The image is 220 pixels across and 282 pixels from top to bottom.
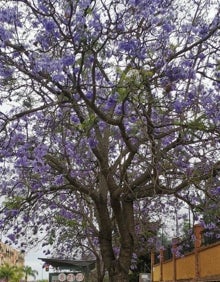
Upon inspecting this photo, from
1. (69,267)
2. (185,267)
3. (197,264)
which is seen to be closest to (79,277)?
(69,267)

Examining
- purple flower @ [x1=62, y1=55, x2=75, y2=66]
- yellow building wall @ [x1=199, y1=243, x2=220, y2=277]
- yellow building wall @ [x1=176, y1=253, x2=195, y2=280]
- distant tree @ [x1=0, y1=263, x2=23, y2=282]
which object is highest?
distant tree @ [x1=0, y1=263, x2=23, y2=282]

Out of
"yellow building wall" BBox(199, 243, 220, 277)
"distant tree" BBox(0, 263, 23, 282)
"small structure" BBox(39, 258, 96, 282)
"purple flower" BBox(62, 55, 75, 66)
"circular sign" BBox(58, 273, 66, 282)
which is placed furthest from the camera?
"distant tree" BBox(0, 263, 23, 282)

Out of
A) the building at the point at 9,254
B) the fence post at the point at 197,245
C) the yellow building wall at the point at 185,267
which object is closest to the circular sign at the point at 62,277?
the building at the point at 9,254

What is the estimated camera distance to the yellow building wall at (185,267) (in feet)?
47.1

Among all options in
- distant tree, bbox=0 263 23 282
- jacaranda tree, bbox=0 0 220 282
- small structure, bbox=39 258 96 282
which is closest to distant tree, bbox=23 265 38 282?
distant tree, bbox=0 263 23 282

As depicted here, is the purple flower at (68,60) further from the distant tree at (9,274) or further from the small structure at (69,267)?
the distant tree at (9,274)

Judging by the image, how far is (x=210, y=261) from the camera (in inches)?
480

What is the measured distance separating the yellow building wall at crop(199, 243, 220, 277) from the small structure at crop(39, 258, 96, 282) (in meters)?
7.47

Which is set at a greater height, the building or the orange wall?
the building

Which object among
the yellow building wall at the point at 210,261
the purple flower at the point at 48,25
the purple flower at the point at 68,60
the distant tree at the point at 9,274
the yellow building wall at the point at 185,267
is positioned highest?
the distant tree at the point at 9,274

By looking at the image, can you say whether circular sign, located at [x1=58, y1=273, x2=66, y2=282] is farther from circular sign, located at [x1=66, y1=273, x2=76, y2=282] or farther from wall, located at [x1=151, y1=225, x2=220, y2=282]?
wall, located at [x1=151, y1=225, x2=220, y2=282]

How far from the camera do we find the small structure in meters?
19.7

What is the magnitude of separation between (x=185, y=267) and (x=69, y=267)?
7.10 m

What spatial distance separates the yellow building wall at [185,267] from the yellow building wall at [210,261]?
3.63 ft
